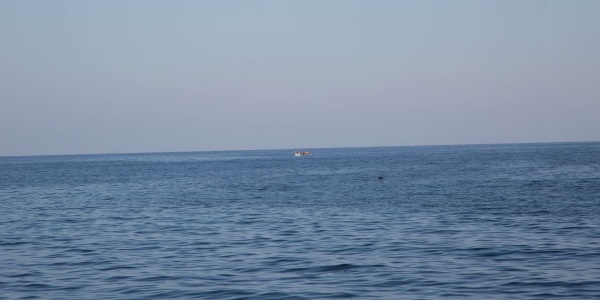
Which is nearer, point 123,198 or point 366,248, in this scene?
point 366,248

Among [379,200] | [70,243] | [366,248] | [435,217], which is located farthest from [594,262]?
[379,200]

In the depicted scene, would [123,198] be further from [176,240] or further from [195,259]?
[195,259]

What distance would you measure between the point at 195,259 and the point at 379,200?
22.9 meters

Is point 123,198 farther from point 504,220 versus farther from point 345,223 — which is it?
point 504,220

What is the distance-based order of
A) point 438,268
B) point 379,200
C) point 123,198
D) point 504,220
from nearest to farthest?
point 438,268 < point 504,220 < point 379,200 < point 123,198

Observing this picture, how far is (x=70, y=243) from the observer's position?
26.1m

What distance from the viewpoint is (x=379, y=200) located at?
4341cm

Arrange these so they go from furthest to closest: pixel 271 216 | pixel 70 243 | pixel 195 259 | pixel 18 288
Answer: pixel 271 216 < pixel 70 243 < pixel 195 259 < pixel 18 288

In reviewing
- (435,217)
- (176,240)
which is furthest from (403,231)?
(176,240)

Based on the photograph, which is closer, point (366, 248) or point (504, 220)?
point (366, 248)

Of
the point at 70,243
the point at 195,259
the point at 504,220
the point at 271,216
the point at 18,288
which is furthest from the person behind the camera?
the point at 271,216

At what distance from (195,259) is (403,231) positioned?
8932 mm

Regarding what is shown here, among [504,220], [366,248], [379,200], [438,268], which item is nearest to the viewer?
[438,268]

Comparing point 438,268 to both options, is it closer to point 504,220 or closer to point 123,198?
point 504,220
